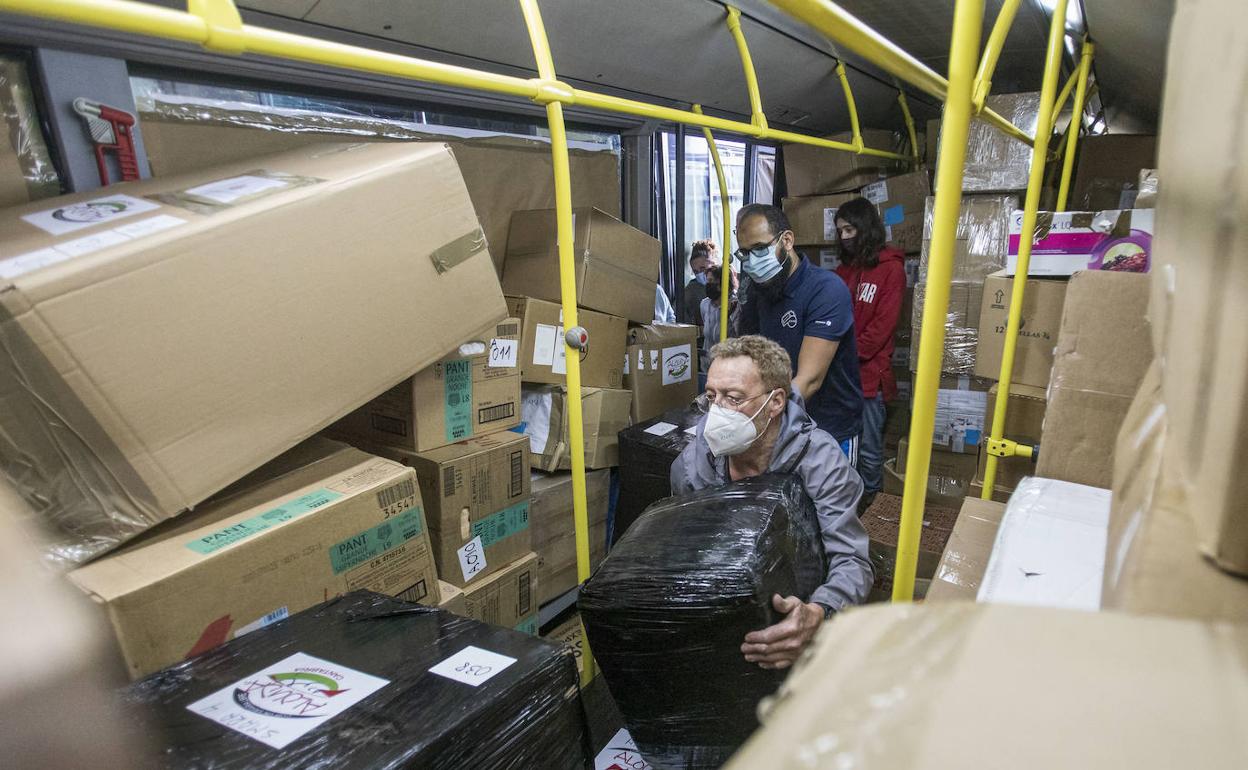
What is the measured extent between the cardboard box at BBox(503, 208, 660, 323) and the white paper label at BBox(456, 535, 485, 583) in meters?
1.15

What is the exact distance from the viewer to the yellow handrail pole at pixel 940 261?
0.84 m

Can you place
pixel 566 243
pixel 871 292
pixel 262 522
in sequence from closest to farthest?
pixel 262 522, pixel 566 243, pixel 871 292

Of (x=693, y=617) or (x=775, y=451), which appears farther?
(x=775, y=451)

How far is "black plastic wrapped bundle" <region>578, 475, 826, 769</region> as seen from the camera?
1128 millimetres

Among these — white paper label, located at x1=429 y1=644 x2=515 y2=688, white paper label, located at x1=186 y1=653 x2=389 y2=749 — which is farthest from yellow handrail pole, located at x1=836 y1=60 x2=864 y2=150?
white paper label, located at x1=186 y1=653 x2=389 y2=749

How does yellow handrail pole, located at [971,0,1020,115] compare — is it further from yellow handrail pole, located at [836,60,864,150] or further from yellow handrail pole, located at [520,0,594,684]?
yellow handrail pole, located at [836,60,864,150]

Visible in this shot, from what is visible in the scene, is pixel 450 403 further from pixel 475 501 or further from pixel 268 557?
pixel 268 557

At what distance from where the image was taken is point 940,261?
2.97 feet

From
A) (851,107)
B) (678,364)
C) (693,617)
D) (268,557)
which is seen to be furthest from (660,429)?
(851,107)

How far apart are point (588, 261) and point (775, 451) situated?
1.39 meters

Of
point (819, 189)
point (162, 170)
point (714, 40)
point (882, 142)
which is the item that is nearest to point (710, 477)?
point (162, 170)

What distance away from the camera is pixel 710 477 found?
1837 millimetres

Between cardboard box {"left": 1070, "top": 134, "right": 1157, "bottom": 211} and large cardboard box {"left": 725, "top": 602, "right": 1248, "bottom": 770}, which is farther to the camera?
cardboard box {"left": 1070, "top": 134, "right": 1157, "bottom": 211}

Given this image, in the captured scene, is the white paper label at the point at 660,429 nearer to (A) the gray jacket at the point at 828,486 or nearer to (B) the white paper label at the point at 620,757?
(A) the gray jacket at the point at 828,486
